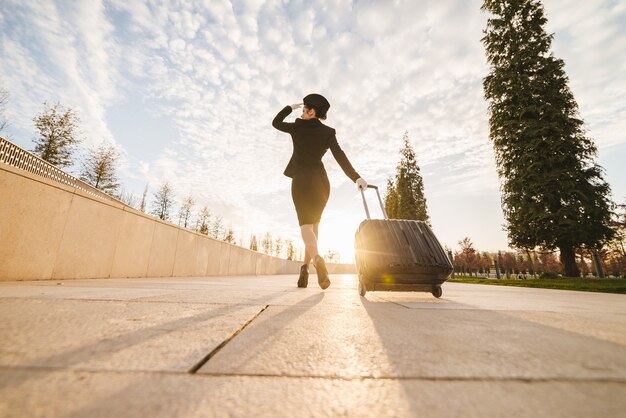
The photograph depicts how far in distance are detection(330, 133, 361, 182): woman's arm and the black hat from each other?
0.36m

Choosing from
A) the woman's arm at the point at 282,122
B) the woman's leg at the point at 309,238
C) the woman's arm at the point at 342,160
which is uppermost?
the woman's arm at the point at 282,122

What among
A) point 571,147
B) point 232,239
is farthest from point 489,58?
point 232,239

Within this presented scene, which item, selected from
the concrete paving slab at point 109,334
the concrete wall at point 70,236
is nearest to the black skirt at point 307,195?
the concrete paving slab at point 109,334

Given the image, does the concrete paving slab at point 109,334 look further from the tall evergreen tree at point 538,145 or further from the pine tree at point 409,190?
the pine tree at point 409,190

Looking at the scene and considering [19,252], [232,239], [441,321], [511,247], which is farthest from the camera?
[232,239]

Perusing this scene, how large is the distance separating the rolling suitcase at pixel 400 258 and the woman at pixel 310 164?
2.26ft

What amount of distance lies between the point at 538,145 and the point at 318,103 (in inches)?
558

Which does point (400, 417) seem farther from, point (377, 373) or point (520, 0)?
point (520, 0)

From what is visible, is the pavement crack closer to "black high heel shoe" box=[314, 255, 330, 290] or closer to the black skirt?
"black high heel shoe" box=[314, 255, 330, 290]

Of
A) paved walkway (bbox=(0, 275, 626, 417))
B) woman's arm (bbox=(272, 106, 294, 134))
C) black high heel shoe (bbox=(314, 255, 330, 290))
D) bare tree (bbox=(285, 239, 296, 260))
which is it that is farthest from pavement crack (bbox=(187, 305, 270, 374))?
bare tree (bbox=(285, 239, 296, 260))

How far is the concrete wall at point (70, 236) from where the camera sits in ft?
10.2

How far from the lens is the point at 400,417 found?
0.50 meters

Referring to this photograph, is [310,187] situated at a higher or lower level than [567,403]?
higher

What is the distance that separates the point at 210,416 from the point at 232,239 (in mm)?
41932
